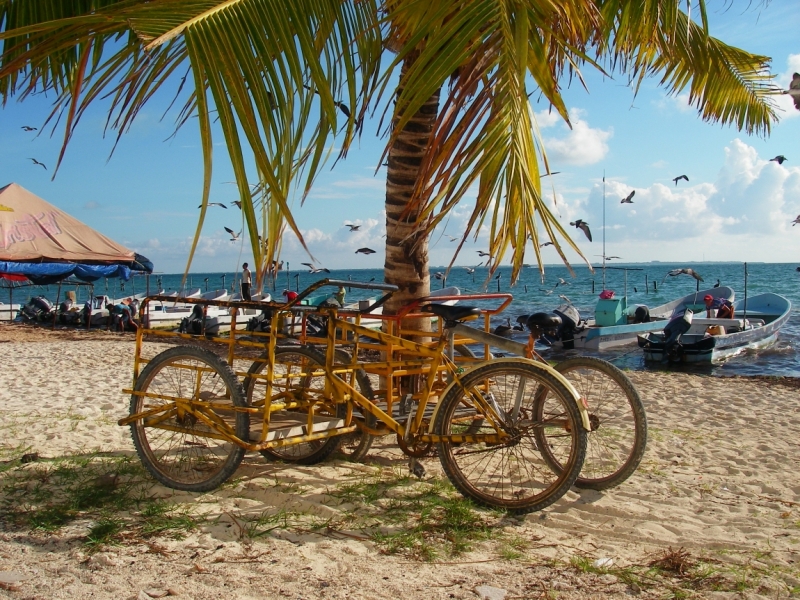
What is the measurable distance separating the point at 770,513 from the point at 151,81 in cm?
408

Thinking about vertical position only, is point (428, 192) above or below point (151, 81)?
below

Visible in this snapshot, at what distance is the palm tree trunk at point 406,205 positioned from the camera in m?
4.87

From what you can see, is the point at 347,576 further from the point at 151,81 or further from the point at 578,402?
the point at 151,81

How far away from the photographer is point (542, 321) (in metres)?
3.81

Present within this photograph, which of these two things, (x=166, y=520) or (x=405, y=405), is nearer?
(x=166, y=520)

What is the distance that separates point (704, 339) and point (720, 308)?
167 inches

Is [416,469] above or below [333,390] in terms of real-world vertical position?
below

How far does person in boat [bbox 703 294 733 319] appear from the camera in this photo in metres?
19.7

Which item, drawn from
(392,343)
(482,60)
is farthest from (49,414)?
(482,60)

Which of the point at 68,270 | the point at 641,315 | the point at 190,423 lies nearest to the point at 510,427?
the point at 190,423

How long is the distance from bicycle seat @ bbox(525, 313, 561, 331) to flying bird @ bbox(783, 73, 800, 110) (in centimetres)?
501

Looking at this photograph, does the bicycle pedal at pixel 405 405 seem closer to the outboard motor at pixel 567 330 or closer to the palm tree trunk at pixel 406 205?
the palm tree trunk at pixel 406 205

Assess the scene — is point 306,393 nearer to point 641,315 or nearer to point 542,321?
point 542,321

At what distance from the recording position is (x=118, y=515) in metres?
3.36
